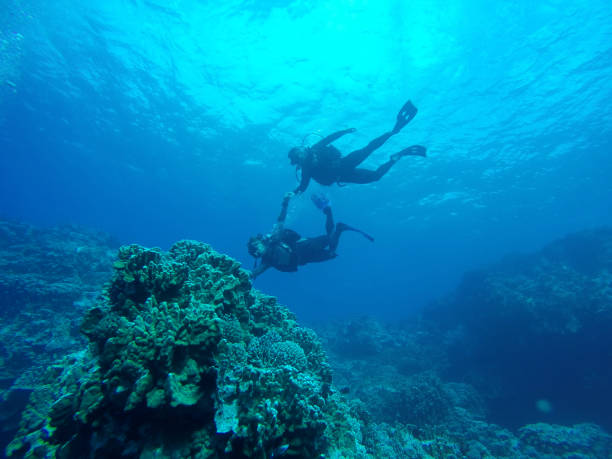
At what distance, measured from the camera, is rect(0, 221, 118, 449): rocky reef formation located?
7895 mm

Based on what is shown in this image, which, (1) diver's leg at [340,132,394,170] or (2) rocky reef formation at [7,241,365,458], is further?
(1) diver's leg at [340,132,394,170]

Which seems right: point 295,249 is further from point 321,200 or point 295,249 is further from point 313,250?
point 321,200

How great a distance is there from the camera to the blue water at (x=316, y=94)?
50.6 feet

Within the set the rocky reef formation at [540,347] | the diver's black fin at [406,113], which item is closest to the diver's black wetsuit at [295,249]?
the diver's black fin at [406,113]

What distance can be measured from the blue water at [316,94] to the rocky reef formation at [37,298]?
40.0ft

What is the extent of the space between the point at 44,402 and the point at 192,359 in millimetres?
3180

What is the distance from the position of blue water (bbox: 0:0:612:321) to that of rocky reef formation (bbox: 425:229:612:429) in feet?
38.2

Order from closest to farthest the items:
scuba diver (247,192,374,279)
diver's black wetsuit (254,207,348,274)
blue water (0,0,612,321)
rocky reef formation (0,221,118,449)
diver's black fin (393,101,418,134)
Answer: rocky reef formation (0,221,118,449)
scuba diver (247,192,374,279)
diver's black wetsuit (254,207,348,274)
diver's black fin (393,101,418,134)
blue water (0,0,612,321)

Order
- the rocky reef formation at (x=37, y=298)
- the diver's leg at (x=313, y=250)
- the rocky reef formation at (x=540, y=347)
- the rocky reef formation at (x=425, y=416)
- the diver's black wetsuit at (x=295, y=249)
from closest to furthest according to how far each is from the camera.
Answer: the rocky reef formation at (x=425, y=416) < the rocky reef formation at (x=37, y=298) < the diver's black wetsuit at (x=295, y=249) < the diver's leg at (x=313, y=250) < the rocky reef formation at (x=540, y=347)

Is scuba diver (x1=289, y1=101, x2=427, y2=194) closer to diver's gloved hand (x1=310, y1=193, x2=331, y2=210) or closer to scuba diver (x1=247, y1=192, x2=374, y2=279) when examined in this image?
diver's gloved hand (x1=310, y1=193, x2=331, y2=210)

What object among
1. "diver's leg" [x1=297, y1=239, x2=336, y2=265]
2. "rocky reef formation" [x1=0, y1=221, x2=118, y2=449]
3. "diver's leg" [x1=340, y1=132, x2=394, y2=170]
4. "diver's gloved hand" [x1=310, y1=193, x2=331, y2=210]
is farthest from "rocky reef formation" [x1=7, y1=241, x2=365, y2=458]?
"diver's leg" [x1=340, y1=132, x2=394, y2=170]

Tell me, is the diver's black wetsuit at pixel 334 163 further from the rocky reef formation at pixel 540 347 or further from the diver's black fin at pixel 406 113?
the rocky reef formation at pixel 540 347

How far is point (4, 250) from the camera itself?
49.2 feet

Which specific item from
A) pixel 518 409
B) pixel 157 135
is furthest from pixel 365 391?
pixel 157 135
